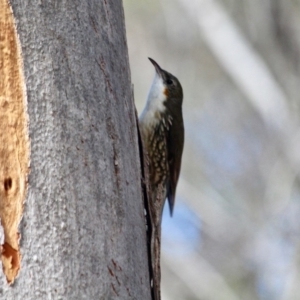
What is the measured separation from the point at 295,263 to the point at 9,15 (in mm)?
6023

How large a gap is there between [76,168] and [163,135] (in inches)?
88.7

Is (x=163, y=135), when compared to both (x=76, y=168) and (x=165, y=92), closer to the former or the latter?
(x=165, y=92)

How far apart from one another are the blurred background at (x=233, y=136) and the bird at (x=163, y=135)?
3.27m

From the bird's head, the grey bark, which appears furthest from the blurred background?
the grey bark

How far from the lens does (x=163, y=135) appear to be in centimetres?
420

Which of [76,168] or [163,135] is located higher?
[163,135]

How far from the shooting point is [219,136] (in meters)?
9.41

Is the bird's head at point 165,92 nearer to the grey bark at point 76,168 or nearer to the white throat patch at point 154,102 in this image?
the white throat patch at point 154,102

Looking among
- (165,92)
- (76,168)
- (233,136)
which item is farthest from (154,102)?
(233,136)

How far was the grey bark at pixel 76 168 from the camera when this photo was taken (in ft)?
6.20

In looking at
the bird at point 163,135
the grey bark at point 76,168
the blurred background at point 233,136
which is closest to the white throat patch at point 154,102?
the bird at point 163,135

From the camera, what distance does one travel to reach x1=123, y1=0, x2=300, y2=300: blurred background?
307 inches

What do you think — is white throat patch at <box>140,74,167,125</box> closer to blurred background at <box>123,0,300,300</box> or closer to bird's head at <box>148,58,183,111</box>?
bird's head at <box>148,58,183,111</box>

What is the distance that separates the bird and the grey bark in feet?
5.28
